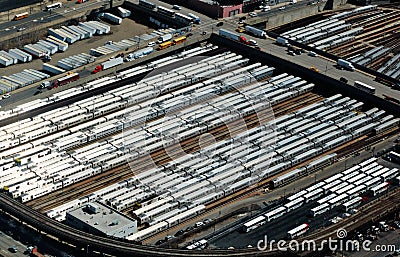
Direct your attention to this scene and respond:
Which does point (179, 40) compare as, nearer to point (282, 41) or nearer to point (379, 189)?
point (282, 41)

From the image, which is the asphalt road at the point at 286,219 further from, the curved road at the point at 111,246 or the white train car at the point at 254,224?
the curved road at the point at 111,246

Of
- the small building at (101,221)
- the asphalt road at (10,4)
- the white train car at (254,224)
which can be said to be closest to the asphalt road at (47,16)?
the asphalt road at (10,4)

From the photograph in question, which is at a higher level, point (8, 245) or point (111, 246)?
point (111, 246)

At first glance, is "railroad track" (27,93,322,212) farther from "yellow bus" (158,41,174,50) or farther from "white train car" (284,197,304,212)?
"yellow bus" (158,41,174,50)

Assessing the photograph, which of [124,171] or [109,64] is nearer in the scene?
[124,171]

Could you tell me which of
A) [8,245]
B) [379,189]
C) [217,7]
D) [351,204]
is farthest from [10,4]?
[351,204]

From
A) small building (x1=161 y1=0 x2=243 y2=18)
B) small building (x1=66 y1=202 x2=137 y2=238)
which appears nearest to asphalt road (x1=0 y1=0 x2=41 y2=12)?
small building (x1=161 y1=0 x2=243 y2=18)
